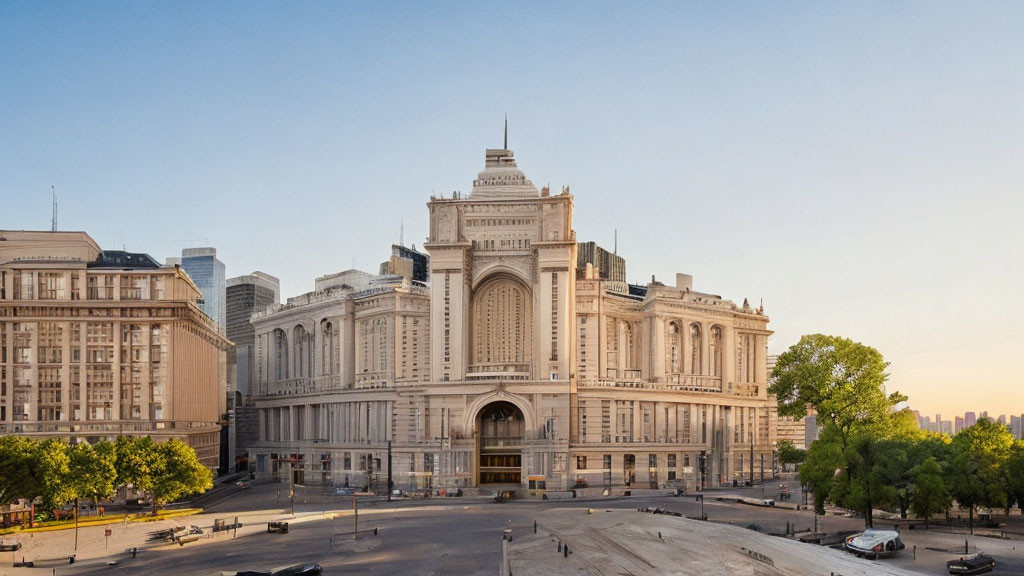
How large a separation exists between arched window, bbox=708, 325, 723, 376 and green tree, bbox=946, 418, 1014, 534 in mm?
67992

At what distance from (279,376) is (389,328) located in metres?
35.9

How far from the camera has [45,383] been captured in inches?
4855

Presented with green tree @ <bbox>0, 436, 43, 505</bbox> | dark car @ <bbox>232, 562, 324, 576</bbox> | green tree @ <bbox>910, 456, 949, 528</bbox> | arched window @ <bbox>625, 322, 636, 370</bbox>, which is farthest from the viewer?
arched window @ <bbox>625, 322, 636, 370</bbox>

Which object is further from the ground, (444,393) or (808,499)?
(444,393)

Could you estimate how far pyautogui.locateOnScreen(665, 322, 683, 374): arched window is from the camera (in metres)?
157

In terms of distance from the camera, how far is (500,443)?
141 metres

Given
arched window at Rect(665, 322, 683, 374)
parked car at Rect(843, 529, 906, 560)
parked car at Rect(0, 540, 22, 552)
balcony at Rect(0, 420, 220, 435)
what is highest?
arched window at Rect(665, 322, 683, 374)

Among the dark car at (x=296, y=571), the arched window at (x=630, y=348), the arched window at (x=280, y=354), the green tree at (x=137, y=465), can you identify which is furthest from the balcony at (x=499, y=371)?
the dark car at (x=296, y=571)

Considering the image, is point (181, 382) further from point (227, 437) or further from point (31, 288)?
point (227, 437)

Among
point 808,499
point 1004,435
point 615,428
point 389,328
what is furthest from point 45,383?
point 1004,435

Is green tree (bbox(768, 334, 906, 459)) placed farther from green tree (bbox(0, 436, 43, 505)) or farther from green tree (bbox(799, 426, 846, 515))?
green tree (bbox(0, 436, 43, 505))

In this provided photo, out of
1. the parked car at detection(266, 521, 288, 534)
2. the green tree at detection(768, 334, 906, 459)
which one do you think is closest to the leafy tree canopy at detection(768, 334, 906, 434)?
the green tree at detection(768, 334, 906, 459)

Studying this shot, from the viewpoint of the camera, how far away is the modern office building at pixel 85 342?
4830 inches

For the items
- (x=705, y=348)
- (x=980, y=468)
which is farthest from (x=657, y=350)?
(x=980, y=468)
